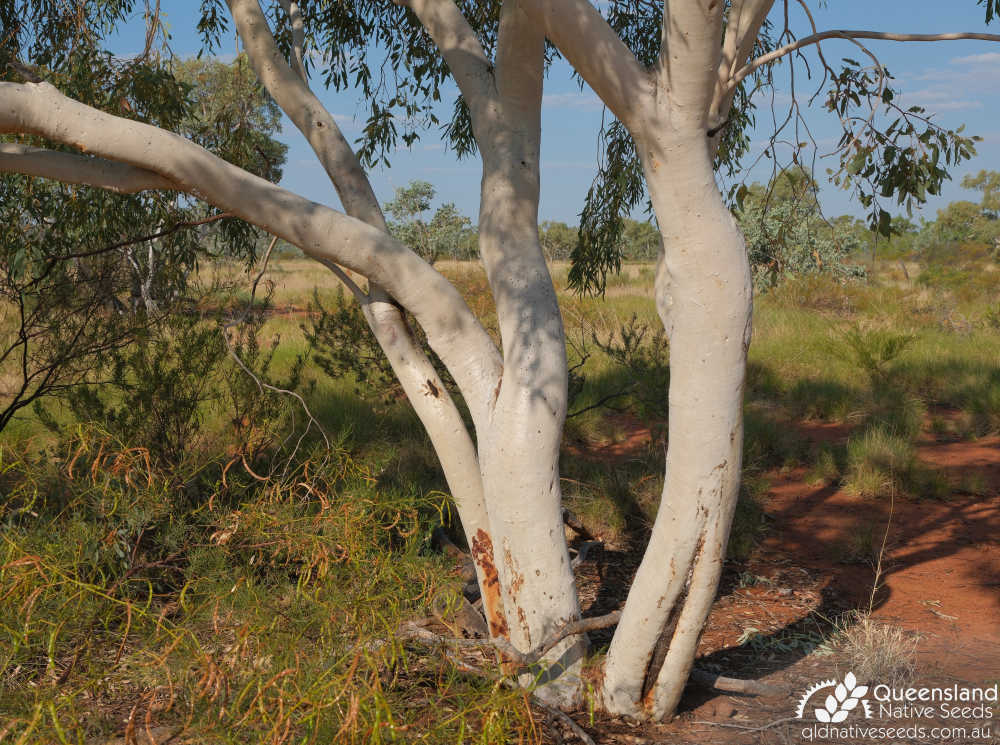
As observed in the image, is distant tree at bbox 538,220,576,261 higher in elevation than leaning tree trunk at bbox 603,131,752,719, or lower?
higher

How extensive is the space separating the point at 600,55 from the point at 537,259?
91 centimetres

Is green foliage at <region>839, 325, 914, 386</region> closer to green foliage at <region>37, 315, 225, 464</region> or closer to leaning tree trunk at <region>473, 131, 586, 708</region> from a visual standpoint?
green foliage at <region>37, 315, 225, 464</region>

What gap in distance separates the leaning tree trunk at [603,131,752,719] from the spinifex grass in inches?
24.0

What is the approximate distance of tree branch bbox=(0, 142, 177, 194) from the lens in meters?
3.12

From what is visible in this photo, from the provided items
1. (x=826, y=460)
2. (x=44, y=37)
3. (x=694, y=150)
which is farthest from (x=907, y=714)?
(x=44, y=37)

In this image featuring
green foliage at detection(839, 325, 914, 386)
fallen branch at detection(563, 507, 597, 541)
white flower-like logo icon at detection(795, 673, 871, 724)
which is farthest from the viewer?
green foliage at detection(839, 325, 914, 386)

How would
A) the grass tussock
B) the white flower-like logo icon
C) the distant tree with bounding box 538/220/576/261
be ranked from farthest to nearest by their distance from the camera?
the distant tree with bounding box 538/220/576/261 < the grass tussock < the white flower-like logo icon

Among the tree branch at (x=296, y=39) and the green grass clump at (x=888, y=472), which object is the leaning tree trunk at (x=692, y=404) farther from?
the green grass clump at (x=888, y=472)

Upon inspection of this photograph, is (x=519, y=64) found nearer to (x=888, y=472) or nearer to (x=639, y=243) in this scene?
(x=888, y=472)

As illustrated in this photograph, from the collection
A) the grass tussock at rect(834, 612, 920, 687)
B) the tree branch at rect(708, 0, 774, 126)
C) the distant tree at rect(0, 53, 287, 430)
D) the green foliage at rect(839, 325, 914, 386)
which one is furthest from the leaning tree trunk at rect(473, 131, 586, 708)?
the green foliage at rect(839, 325, 914, 386)

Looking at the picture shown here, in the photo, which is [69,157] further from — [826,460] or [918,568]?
[826,460]

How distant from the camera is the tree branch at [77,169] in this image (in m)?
3.12

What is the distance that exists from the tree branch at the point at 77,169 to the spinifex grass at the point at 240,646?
98 centimetres

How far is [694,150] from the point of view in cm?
285
